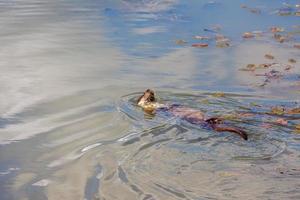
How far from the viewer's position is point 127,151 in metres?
4.76

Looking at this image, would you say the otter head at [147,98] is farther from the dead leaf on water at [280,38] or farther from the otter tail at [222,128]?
the dead leaf on water at [280,38]

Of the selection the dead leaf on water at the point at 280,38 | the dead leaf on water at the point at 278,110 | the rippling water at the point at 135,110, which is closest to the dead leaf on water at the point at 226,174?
the rippling water at the point at 135,110

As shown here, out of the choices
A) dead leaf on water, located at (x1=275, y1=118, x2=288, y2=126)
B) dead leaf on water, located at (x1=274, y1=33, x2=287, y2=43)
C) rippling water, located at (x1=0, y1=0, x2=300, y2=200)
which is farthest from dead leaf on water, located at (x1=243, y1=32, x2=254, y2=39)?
dead leaf on water, located at (x1=275, y1=118, x2=288, y2=126)

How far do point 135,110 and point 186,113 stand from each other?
1.91 feet

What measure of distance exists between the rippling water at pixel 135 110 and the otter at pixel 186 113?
9 centimetres

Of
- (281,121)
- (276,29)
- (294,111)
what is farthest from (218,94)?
(276,29)

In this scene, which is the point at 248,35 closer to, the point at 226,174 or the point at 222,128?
the point at 222,128

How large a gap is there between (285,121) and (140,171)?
192 centimetres

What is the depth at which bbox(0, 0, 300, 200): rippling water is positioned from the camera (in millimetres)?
4223

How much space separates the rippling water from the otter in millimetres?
94

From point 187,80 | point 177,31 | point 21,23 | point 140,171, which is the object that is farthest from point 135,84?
point 21,23

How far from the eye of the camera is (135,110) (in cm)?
585

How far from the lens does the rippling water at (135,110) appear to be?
13.9 feet

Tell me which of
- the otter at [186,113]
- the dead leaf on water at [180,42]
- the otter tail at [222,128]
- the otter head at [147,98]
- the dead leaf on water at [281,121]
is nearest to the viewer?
the otter tail at [222,128]
